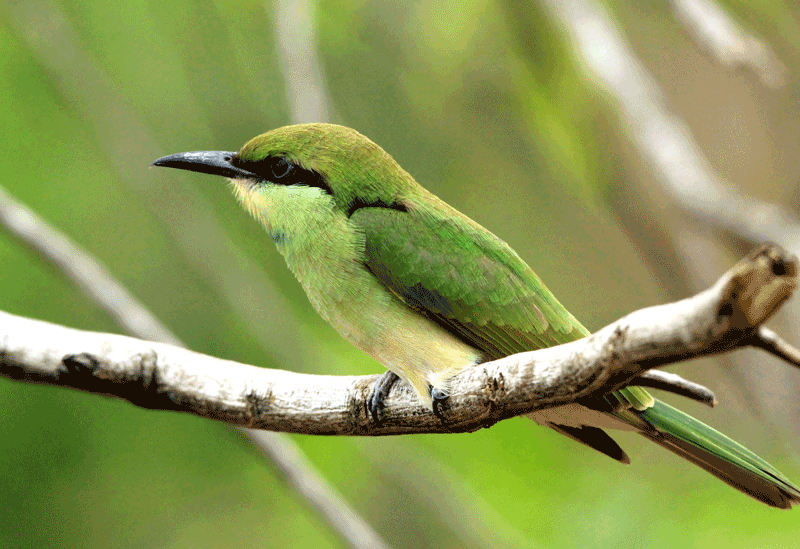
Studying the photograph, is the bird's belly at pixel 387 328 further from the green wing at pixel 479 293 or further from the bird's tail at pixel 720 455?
the bird's tail at pixel 720 455

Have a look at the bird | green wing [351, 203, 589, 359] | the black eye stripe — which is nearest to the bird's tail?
the bird

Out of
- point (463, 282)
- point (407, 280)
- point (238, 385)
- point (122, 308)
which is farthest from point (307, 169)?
point (122, 308)

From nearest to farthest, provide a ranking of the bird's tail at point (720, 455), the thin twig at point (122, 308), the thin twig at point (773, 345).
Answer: the thin twig at point (773, 345) < the bird's tail at point (720, 455) < the thin twig at point (122, 308)

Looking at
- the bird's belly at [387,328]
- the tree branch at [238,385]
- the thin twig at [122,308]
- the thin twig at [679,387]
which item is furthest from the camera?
the thin twig at [122,308]

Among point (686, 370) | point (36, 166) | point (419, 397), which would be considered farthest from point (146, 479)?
point (686, 370)

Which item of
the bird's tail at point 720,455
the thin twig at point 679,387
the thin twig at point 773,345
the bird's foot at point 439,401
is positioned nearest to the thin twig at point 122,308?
the bird's foot at point 439,401

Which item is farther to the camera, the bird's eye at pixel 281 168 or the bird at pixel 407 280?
the bird's eye at pixel 281 168
